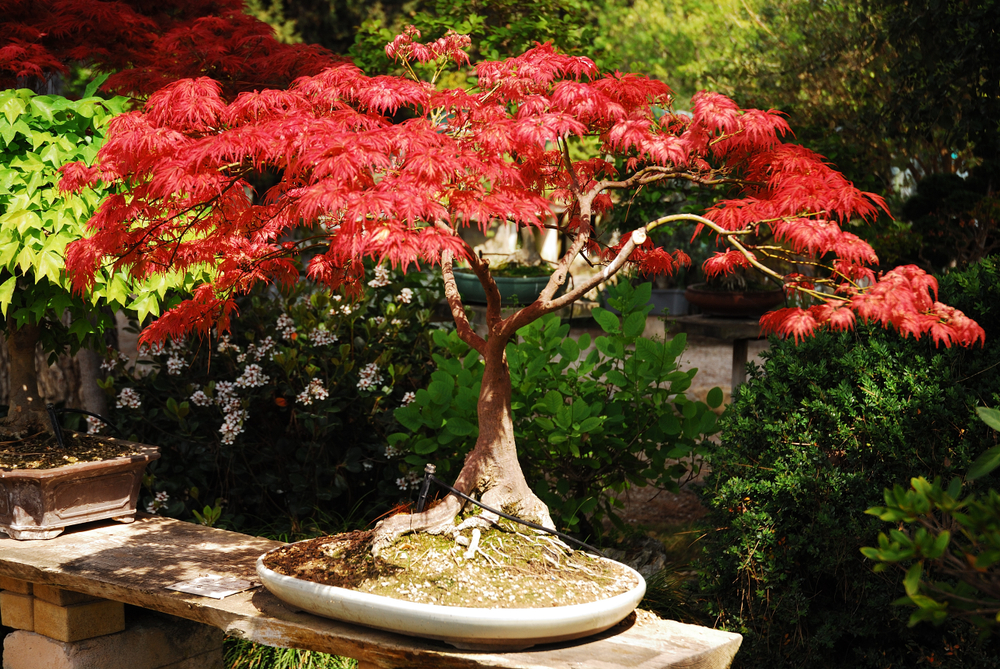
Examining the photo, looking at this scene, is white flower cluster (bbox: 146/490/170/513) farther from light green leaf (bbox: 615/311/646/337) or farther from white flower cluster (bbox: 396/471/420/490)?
light green leaf (bbox: 615/311/646/337)

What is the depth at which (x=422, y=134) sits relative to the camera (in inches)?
81.0

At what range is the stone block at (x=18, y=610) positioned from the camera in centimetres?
289

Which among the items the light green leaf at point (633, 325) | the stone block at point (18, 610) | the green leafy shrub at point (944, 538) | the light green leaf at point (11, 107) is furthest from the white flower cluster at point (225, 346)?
the green leafy shrub at point (944, 538)

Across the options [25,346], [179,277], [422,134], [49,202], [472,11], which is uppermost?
[472,11]

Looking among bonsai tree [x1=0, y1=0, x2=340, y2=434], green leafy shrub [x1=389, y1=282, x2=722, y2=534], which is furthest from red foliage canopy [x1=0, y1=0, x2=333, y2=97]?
green leafy shrub [x1=389, y1=282, x2=722, y2=534]

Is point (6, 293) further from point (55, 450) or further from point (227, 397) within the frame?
point (227, 397)

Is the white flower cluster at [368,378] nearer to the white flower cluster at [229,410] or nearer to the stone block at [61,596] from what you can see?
the white flower cluster at [229,410]

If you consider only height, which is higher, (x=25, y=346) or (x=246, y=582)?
(x=25, y=346)

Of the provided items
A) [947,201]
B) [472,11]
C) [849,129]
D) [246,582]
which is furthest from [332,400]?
[849,129]

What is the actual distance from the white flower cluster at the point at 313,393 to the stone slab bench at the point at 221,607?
89 centimetres

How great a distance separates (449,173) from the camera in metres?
2.01

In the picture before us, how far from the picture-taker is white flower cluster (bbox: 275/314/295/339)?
13.8 feet

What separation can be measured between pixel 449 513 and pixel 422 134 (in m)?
1.02

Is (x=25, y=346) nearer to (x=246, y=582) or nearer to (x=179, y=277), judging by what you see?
(x=179, y=277)
